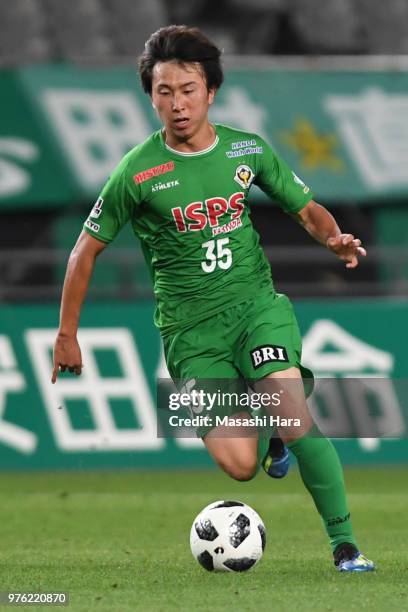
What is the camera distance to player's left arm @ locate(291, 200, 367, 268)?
6184 mm

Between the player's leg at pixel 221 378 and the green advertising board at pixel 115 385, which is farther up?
the player's leg at pixel 221 378

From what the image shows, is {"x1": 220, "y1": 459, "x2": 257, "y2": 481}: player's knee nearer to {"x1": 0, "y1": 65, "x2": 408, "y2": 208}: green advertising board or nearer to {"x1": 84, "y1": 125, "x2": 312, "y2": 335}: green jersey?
{"x1": 84, "y1": 125, "x2": 312, "y2": 335}: green jersey

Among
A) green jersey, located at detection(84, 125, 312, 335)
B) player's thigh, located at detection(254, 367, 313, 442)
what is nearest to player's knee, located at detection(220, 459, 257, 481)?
player's thigh, located at detection(254, 367, 313, 442)

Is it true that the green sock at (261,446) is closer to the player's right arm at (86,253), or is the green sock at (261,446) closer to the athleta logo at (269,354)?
the athleta logo at (269,354)

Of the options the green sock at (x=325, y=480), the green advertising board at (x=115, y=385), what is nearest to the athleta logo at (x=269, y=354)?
the green sock at (x=325, y=480)

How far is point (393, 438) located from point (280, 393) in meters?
6.51

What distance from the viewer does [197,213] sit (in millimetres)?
6227

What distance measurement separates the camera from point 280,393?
19.7 ft

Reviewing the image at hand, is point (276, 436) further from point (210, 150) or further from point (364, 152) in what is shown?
point (364, 152)

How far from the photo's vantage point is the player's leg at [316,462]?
6008 millimetres

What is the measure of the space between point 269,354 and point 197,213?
678mm

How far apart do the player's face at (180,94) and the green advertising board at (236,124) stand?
8.70 m

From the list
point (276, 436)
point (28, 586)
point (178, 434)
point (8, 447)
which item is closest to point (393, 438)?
point (178, 434)

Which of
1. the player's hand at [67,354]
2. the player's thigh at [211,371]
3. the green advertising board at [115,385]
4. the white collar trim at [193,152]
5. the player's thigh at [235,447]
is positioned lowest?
the green advertising board at [115,385]
